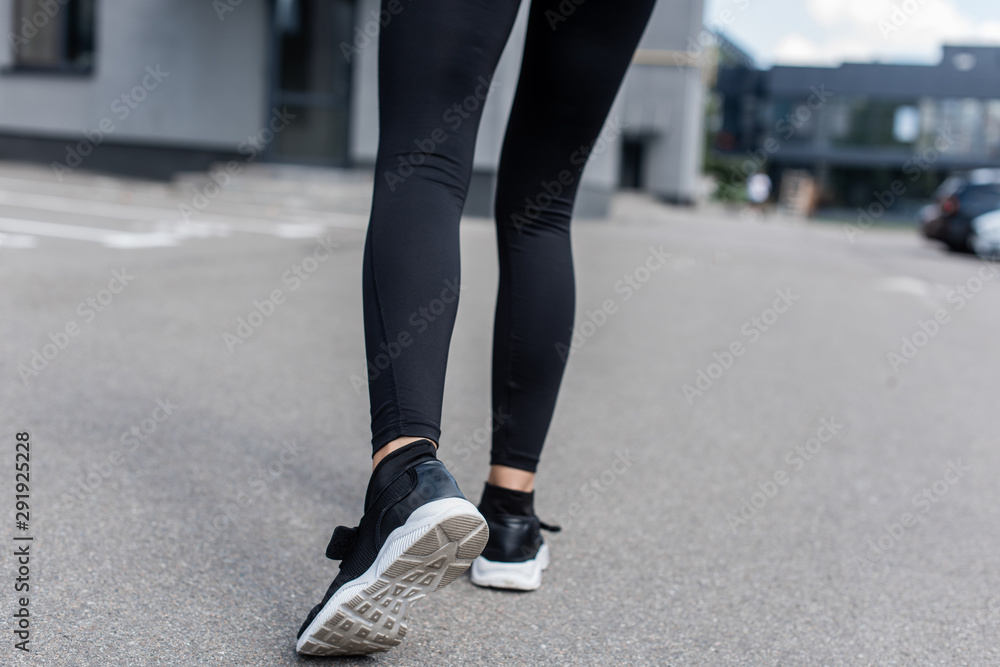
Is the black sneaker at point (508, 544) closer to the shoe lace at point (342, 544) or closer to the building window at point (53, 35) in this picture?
the shoe lace at point (342, 544)

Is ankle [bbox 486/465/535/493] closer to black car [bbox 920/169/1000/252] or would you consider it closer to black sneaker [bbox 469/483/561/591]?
black sneaker [bbox 469/483/561/591]

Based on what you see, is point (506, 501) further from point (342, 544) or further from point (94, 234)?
point (94, 234)

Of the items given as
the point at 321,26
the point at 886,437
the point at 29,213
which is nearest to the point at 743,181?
the point at 321,26

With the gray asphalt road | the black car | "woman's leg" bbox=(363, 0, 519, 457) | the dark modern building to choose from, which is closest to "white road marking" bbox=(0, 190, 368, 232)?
the gray asphalt road

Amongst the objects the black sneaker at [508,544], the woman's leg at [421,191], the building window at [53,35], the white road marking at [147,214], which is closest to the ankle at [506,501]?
the black sneaker at [508,544]

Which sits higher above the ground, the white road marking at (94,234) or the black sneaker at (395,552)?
the black sneaker at (395,552)

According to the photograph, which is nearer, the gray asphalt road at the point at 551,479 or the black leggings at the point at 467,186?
the black leggings at the point at 467,186

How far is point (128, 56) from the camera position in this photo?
43.0 feet

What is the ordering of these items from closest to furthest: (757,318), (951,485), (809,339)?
(951,485) → (809,339) → (757,318)

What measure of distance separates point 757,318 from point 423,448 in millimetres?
4572

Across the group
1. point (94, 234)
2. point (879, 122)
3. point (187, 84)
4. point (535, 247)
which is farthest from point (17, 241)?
point (879, 122)

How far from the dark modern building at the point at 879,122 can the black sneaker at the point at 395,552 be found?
39918 millimetres

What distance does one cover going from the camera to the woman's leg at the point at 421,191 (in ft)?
3.87

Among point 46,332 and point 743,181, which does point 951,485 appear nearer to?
point 46,332
